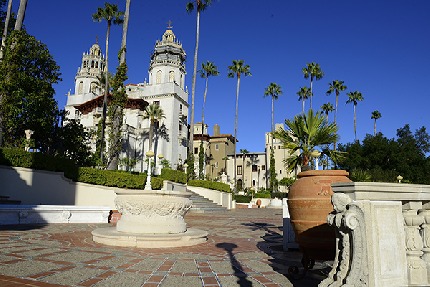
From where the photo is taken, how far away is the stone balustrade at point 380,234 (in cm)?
311

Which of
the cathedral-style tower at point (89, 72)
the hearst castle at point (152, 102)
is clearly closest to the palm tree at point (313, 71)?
the hearst castle at point (152, 102)

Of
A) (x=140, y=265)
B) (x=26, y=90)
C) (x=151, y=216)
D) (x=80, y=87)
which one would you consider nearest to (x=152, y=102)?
(x=80, y=87)

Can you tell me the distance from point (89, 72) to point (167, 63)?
15166 mm

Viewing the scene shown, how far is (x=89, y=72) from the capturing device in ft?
184

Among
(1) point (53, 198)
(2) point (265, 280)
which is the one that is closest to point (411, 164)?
(1) point (53, 198)

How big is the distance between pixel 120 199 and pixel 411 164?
4551 centimetres

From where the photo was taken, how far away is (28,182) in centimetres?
1759

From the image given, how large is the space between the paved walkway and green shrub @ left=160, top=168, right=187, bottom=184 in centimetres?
2154

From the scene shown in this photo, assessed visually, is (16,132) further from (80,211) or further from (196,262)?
(196,262)

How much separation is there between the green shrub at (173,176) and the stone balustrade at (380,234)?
26534 mm

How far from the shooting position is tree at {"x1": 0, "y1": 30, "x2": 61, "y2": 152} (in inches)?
680

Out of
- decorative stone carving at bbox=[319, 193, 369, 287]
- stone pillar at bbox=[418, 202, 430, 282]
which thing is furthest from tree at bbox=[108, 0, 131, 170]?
stone pillar at bbox=[418, 202, 430, 282]

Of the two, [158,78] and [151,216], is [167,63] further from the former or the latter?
[151,216]

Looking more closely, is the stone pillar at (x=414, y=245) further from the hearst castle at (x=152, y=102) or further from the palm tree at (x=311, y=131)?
the hearst castle at (x=152, y=102)
